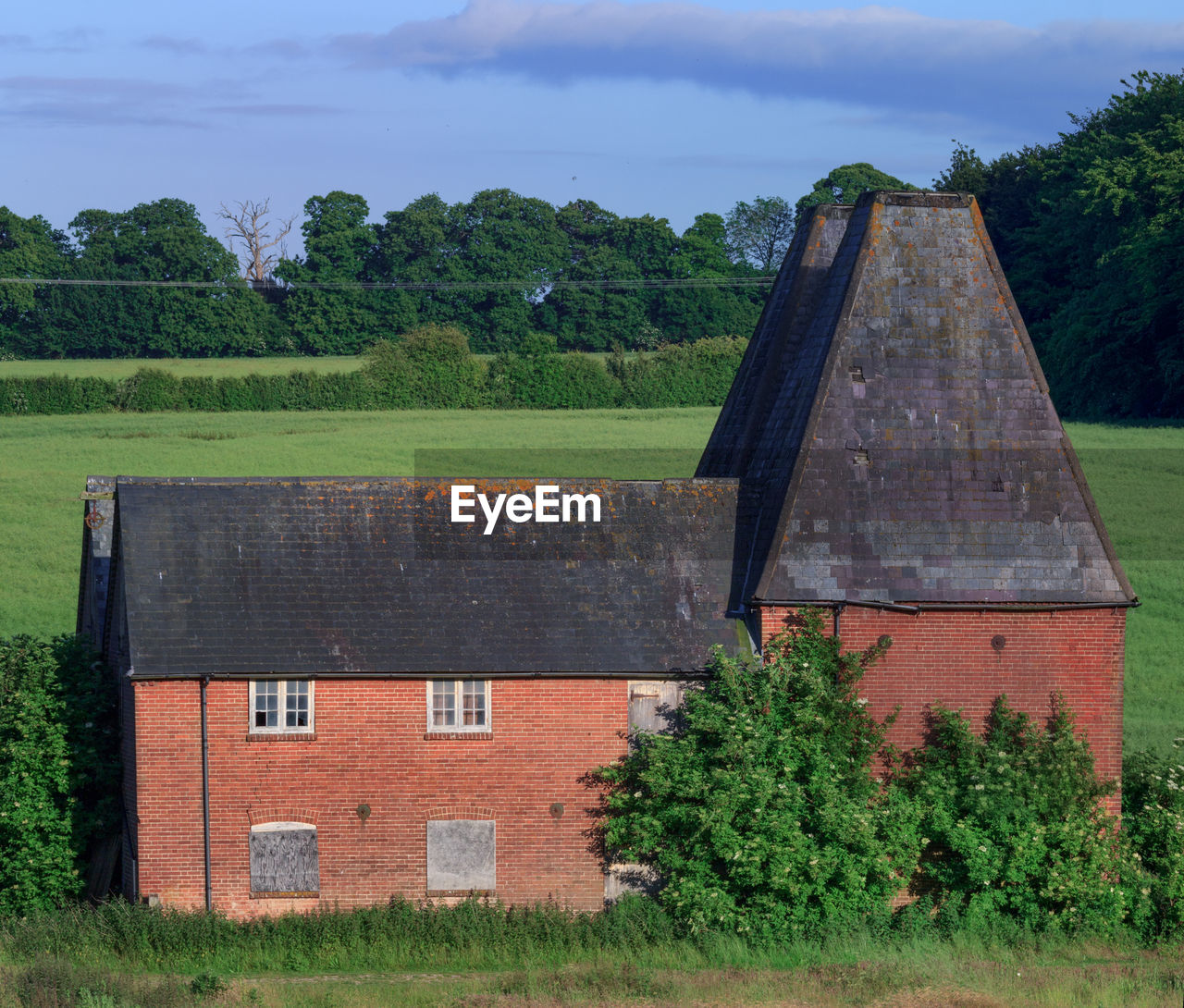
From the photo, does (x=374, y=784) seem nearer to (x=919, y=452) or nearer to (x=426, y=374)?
(x=919, y=452)

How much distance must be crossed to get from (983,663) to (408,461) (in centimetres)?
4560

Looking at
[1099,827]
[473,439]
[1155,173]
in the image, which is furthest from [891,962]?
[1155,173]

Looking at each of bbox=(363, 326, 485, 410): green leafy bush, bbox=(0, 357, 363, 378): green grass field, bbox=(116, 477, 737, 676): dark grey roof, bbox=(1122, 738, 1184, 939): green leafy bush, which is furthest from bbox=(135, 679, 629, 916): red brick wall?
bbox=(0, 357, 363, 378): green grass field

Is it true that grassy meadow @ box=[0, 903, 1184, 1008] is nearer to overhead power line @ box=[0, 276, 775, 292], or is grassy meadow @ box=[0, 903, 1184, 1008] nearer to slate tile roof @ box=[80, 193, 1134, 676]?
slate tile roof @ box=[80, 193, 1134, 676]

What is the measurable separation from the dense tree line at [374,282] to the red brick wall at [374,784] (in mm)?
85628

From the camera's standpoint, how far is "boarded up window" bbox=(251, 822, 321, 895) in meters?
22.6

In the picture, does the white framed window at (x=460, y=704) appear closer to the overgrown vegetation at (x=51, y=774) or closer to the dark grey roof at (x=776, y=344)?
the overgrown vegetation at (x=51, y=774)

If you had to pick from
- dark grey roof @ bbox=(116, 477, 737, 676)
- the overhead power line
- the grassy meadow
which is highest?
the overhead power line

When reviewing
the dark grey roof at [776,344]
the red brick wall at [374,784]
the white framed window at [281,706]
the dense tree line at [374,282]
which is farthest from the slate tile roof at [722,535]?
the dense tree line at [374,282]

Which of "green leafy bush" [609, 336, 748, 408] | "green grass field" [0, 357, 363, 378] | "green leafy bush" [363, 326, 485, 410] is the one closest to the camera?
"green leafy bush" [363, 326, 485, 410]

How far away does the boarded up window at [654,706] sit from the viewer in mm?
23016

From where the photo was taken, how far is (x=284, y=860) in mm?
22625

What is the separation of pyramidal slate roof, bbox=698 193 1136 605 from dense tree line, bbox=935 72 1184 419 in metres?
57.3

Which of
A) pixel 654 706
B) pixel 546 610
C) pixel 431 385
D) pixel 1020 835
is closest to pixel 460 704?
pixel 546 610
